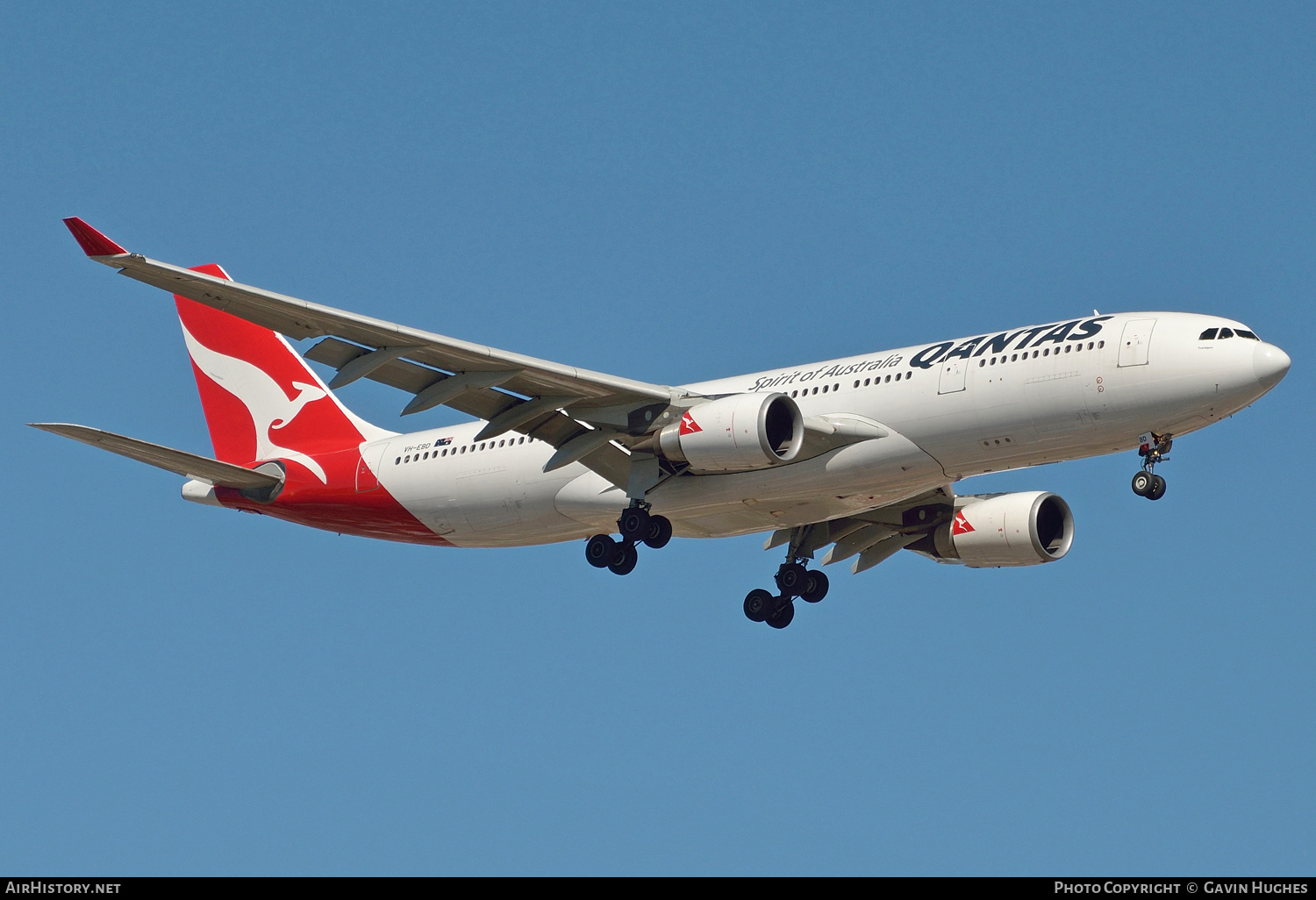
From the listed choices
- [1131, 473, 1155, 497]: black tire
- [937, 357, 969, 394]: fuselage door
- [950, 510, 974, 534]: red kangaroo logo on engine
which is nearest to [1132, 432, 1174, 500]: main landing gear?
[1131, 473, 1155, 497]: black tire

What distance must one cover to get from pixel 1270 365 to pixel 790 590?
13.0 metres

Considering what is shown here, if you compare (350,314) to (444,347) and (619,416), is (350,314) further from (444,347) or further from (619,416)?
(619,416)

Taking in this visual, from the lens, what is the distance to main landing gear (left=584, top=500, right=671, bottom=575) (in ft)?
114

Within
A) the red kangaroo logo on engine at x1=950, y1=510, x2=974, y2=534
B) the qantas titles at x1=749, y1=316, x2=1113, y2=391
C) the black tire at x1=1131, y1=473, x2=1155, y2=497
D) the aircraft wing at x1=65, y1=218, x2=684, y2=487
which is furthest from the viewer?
the red kangaroo logo on engine at x1=950, y1=510, x2=974, y2=534

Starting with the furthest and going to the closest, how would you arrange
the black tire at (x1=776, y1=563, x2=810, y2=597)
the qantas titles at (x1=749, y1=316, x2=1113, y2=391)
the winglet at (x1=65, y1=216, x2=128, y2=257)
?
the black tire at (x1=776, y1=563, x2=810, y2=597), the qantas titles at (x1=749, y1=316, x2=1113, y2=391), the winglet at (x1=65, y1=216, x2=128, y2=257)

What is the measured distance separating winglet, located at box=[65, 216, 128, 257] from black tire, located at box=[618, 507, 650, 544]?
11436mm

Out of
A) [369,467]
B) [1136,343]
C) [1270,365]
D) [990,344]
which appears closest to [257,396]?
[369,467]

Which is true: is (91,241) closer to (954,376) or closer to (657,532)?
(657,532)

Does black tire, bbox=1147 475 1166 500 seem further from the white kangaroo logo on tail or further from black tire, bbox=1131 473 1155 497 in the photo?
the white kangaroo logo on tail

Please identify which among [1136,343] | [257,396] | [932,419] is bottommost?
[932,419]

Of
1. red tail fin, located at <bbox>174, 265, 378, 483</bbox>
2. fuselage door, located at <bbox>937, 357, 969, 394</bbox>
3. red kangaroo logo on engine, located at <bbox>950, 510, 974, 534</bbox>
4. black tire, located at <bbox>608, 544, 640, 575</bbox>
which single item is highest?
red tail fin, located at <bbox>174, 265, 378, 483</bbox>

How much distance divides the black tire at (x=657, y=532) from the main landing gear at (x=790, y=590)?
5447mm

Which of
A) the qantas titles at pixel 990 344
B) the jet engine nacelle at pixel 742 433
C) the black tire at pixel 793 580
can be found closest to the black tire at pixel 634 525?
the jet engine nacelle at pixel 742 433

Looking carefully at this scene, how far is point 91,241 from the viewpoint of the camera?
27.9m
